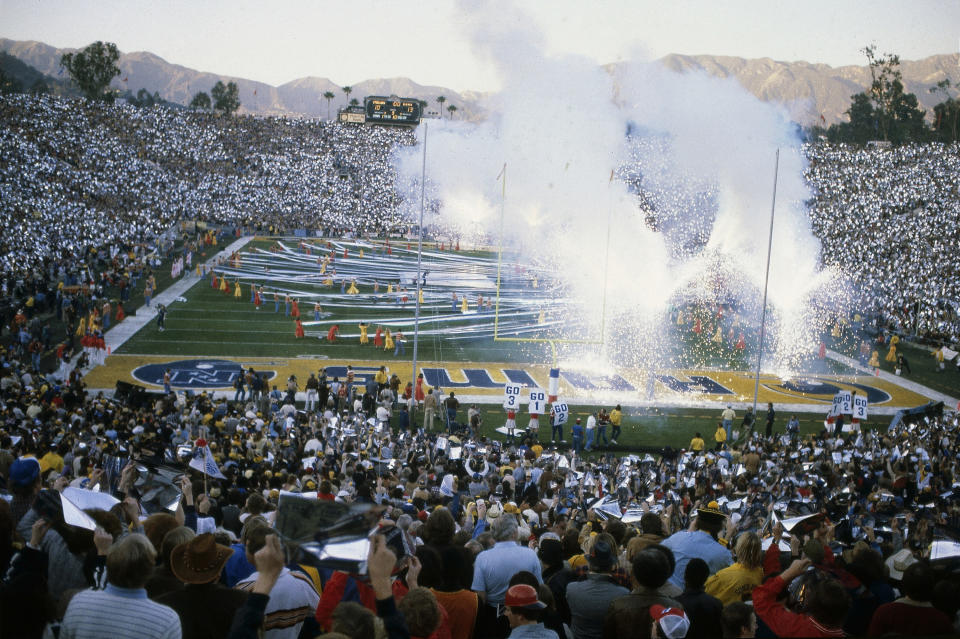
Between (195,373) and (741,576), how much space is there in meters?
19.7

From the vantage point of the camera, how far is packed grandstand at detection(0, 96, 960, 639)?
3178mm

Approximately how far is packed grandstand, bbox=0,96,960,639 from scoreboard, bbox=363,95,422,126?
39.5 m

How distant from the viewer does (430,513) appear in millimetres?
5684

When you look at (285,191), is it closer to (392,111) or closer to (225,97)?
(392,111)

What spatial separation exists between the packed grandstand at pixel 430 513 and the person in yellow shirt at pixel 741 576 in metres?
0.01

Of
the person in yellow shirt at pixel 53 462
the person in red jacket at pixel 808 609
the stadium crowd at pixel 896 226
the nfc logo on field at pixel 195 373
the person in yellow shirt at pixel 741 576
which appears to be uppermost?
the stadium crowd at pixel 896 226

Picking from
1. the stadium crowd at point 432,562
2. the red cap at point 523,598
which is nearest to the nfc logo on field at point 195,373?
the stadium crowd at point 432,562

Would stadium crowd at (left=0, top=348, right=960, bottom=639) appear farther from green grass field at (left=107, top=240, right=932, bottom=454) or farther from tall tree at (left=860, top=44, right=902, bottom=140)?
tall tree at (left=860, top=44, right=902, bottom=140)

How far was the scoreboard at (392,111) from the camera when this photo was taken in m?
71.9

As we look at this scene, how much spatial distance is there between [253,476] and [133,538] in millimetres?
6967

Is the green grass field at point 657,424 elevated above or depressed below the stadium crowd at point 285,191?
below

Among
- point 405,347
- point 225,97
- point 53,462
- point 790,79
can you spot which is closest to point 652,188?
point 790,79

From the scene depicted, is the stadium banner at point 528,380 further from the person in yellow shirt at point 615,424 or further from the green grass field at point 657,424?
the person in yellow shirt at point 615,424

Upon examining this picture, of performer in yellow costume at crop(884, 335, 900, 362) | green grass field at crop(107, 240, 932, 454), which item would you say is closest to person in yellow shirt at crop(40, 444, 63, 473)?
green grass field at crop(107, 240, 932, 454)
